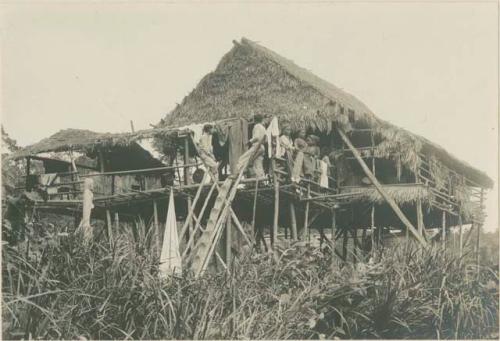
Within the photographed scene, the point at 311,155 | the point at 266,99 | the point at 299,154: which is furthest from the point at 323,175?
the point at 266,99

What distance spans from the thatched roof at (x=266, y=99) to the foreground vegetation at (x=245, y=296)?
4866mm

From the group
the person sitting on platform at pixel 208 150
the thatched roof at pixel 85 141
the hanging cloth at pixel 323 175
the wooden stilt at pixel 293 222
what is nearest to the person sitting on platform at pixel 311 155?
the hanging cloth at pixel 323 175

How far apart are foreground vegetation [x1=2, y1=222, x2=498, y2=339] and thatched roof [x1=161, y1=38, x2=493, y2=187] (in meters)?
4.87

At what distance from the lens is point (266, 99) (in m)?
12.8

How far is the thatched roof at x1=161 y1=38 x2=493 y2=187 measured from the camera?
12.1 meters

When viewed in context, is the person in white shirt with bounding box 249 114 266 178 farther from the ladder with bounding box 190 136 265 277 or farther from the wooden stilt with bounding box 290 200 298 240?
the wooden stilt with bounding box 290 200 298 240

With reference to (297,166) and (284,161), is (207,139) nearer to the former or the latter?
(284,161)

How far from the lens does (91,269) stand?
5.36 meters

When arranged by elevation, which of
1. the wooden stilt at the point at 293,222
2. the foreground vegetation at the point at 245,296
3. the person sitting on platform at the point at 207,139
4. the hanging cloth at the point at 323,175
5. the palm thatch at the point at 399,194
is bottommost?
the foreground vegetation at the point at 245,296

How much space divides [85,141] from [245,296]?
8.82 m

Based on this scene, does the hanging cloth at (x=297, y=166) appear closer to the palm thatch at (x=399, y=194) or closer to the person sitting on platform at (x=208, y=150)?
the person sitting on platform at (x=208, y=150)

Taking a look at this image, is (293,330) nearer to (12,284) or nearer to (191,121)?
(12,284)

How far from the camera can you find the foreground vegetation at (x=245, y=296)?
492cm

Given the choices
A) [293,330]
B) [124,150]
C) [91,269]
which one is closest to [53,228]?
[91,269]
